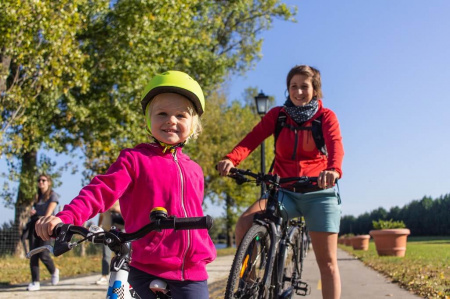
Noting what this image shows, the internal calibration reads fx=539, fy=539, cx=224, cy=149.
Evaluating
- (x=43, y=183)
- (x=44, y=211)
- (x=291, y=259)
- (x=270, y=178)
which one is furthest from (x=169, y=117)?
(x=43, y=183)

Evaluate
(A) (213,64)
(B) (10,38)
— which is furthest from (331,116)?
(A) (213,64)

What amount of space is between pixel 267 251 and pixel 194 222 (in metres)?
2.38

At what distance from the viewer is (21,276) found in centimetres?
A: 1108

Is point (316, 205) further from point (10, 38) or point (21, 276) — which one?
point (10, 38)

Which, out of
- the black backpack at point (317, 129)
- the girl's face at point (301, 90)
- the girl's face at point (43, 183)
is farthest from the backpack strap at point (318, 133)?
the girl's face at point (43, 183)

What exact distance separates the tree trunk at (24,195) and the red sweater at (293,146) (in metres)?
15.2

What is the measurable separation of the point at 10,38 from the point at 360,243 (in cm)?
1736

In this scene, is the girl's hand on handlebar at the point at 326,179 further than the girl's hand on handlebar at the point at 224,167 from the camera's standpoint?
No

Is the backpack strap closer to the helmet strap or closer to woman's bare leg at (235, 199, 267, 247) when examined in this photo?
woman's bare leg at (235, 199, 267, 247)

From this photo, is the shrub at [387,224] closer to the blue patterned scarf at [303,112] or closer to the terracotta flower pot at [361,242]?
the terracotta flower pot at [361,242]

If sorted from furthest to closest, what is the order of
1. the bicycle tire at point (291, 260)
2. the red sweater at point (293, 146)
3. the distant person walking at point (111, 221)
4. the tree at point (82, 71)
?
the tree at point (82, 71)
the distant person walking at point (111, 221)
the bicycle tire at point (291, 260)
the red sweater at point (293, 146)

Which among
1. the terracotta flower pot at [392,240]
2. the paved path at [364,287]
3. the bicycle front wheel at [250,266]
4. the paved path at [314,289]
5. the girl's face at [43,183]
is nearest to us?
the bicycle front wheel at [250,266]

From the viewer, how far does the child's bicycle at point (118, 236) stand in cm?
183

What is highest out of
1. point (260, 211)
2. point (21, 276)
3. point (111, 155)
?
point (111, 155)
